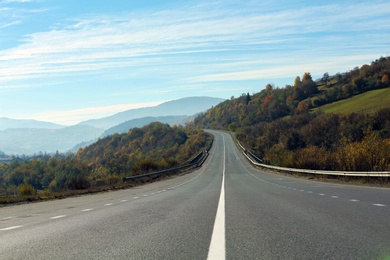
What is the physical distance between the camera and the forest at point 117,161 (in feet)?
185

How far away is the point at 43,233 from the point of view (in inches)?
336

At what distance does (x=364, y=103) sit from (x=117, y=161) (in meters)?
71.7

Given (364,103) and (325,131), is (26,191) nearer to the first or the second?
(325,131)

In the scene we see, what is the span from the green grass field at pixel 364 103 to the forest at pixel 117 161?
4171 centimetres

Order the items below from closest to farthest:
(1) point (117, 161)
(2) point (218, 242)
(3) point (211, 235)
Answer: (2) point (218, 242) → (3) point (211, 235) → (1) point (117, 161)

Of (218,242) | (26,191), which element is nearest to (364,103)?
(26,191)

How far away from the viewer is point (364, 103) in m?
123

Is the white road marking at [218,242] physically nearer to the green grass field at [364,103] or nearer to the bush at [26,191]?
the bush at [26,191]

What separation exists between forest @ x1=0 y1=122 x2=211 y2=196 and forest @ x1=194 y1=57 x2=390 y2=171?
1657 cm

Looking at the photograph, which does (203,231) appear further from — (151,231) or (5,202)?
(5,202)

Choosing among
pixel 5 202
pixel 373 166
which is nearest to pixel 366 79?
pixel 373 166

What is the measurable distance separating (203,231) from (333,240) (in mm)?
2508

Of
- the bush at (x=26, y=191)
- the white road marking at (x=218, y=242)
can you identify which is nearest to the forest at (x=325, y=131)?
the white road marking at (x=218, y=242)

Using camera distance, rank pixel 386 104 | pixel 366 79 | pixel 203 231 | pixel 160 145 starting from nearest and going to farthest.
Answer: pixel 203 231
pixel 386 104
pixel 366 79
pixel 160 145
